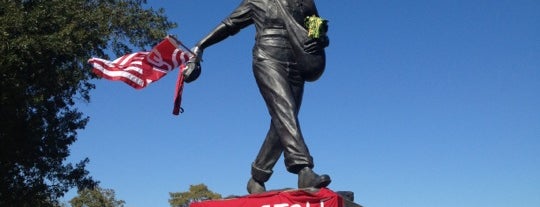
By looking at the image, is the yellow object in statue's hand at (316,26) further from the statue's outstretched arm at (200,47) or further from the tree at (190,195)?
the tree at (190,195)

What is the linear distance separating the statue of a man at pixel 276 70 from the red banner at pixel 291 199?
0.87 ft

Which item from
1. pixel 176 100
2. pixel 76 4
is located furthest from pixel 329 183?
pixel 76 4

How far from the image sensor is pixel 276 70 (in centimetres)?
728

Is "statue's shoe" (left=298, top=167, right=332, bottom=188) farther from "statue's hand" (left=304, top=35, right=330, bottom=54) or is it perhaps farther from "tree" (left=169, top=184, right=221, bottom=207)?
"tree" (left=169, top=184, right=221, bottom=207)

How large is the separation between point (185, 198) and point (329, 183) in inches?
1437

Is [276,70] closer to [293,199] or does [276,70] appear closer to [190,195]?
[293,199]

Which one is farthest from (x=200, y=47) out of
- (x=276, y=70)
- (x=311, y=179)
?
(x=311, y=179)

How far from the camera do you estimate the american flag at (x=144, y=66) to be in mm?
8516

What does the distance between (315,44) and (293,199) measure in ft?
6.01

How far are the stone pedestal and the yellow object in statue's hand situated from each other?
1.72 m

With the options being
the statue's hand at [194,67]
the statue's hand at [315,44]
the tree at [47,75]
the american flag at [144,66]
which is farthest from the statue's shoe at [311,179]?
the tree at [47,75]

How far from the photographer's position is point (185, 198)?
138 ft

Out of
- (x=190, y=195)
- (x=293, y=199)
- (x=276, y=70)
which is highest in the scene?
(x=190, y=195)

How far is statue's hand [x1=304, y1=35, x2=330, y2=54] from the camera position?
7.28m
